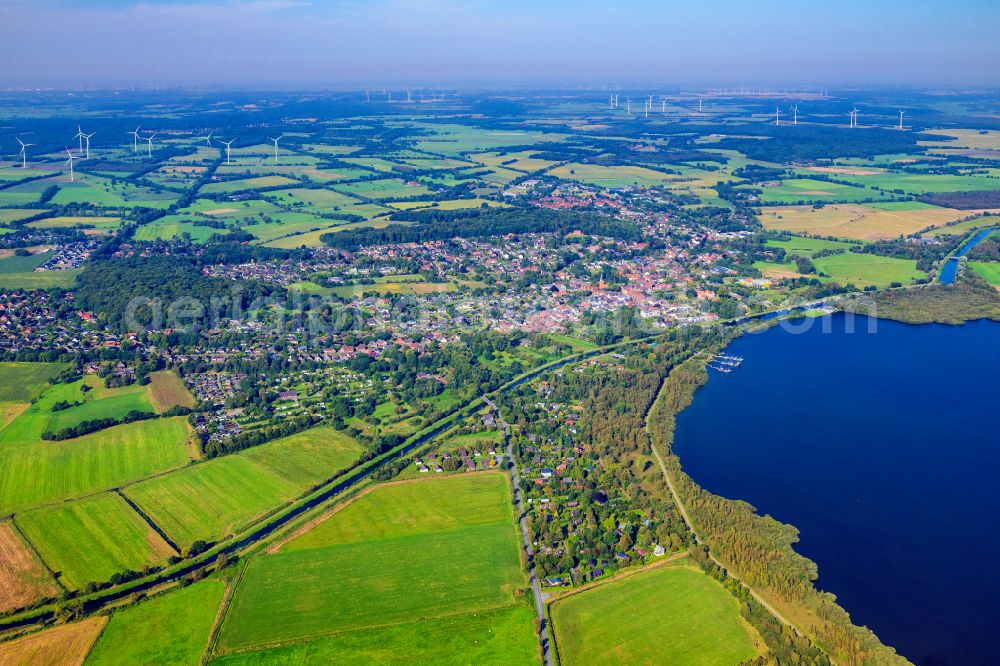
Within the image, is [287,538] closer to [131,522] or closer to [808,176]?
[131,522]

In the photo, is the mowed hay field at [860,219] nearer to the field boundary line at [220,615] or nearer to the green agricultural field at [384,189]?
the green agricultural field at [384,189]

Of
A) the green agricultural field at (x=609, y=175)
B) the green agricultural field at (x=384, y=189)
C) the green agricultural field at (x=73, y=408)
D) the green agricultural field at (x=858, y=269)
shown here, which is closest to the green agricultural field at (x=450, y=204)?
the green agricultural field at (x=384, y=189)

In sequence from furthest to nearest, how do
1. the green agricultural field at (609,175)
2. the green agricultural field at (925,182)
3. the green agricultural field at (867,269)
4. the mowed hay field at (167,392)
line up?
the green agricultural field at (609,175) → the green agricultural field at (925,182) → the green agricultural field at (867,269) → the mowed hay field at (167,392)

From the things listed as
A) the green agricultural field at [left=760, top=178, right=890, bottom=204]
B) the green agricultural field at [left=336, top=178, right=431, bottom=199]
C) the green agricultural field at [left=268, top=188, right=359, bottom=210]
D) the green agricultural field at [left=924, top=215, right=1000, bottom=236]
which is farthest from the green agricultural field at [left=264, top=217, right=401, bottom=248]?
the green agricultural field at [left=924, top=215, right=1000, bottom=236]

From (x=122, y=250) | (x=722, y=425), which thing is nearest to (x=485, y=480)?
(x=722, y=425)

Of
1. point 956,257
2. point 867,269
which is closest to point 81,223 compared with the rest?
point 867,269

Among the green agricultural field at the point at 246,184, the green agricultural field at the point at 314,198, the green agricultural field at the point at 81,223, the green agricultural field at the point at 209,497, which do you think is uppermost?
the green agricultural field at the point at 246,184
